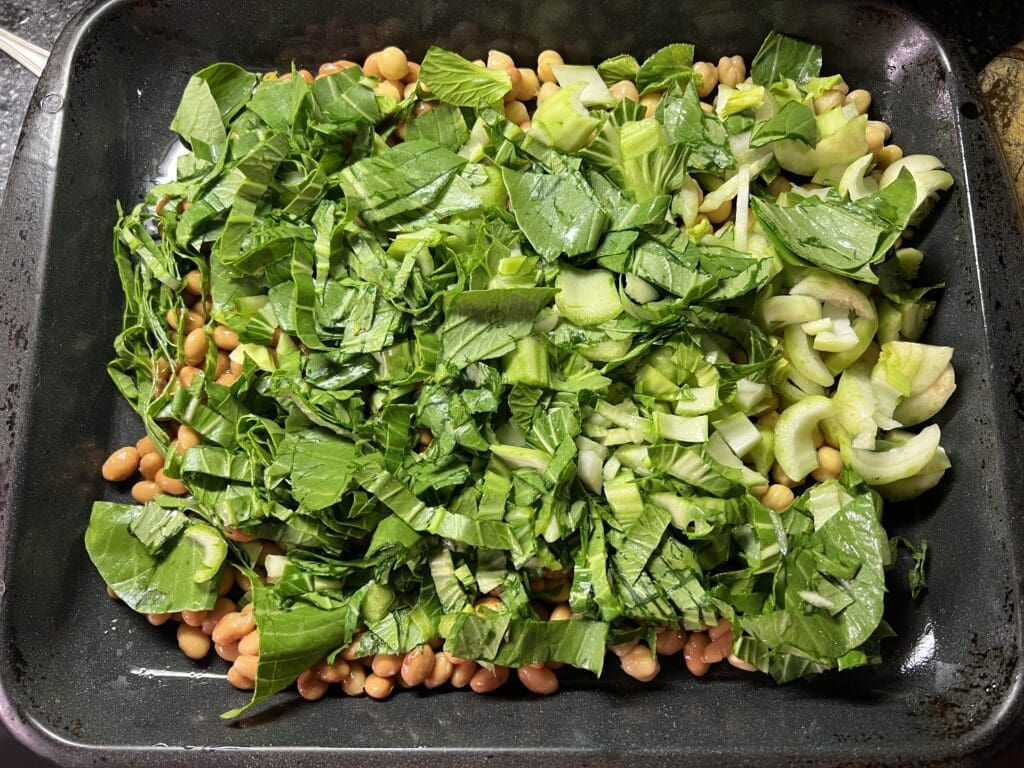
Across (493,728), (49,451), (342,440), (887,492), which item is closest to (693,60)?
(887,492)

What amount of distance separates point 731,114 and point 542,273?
0.69 meters

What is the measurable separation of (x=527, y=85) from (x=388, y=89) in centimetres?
38

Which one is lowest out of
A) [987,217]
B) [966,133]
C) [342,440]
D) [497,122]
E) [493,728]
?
[493,728]

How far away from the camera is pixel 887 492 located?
1.93 metres

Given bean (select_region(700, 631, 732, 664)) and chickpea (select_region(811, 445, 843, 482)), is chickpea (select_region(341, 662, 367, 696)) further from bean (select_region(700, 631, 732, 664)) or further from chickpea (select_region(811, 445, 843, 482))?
chickpea (select_region(811, 445, 843, 482))

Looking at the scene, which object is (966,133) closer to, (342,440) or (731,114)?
(731,114)

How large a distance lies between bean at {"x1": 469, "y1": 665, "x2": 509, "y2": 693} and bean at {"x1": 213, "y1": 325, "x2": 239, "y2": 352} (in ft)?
3.29

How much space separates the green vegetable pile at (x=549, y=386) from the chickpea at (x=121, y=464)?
9 centimetres

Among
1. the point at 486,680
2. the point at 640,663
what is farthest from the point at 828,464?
the point at 486,680

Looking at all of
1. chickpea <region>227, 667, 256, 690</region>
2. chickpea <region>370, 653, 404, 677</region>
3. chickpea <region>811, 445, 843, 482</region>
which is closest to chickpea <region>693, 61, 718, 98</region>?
chickpea <region>811, 445, 843, 482</region>

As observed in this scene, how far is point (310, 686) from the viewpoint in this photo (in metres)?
1.85

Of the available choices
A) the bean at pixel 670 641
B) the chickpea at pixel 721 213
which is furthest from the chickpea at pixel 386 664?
the chickpea at pixel 721 213

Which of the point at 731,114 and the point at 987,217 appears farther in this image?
the point at 731,114

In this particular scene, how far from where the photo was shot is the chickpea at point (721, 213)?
200cm
